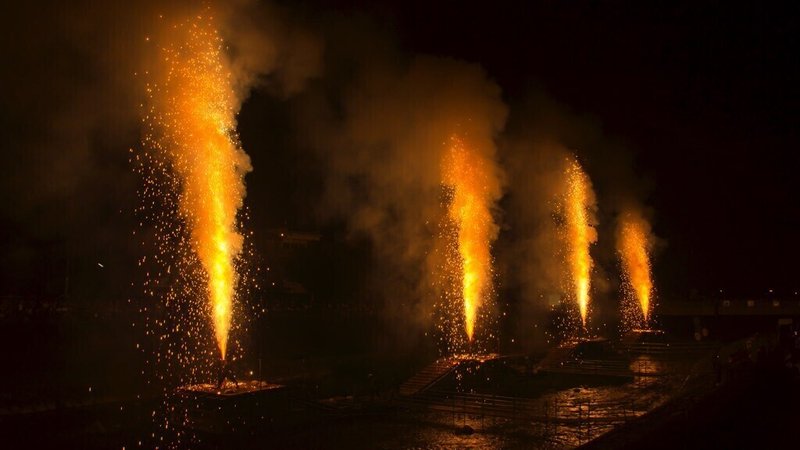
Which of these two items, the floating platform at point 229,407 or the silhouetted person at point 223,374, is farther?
the silhouetted person at point 223,374

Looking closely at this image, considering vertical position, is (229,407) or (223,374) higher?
(223,374)

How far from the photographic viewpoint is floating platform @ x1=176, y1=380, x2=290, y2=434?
14.6m

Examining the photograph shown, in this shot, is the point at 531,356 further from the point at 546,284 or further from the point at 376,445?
the point at 546,284

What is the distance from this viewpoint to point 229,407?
1480 centimetres

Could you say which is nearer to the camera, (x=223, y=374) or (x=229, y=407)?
(x=229, y=407)

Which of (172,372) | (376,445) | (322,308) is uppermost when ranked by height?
(322,308)

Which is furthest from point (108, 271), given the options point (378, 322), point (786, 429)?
point (786, 429)

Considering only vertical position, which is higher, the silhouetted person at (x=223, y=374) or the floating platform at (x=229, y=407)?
the silhouetted person at (x=223, y=374)

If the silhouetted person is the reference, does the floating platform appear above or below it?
below

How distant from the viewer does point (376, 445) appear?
45.4 ft

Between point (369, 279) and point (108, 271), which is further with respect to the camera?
point (369, 279)

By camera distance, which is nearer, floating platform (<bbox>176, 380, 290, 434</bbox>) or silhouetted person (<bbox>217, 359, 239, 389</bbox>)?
floating platform (<bbox>176, 380, 290, 434</bbox>)

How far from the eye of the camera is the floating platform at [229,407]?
14641 mm

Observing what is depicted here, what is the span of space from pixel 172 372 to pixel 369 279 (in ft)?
50.9
